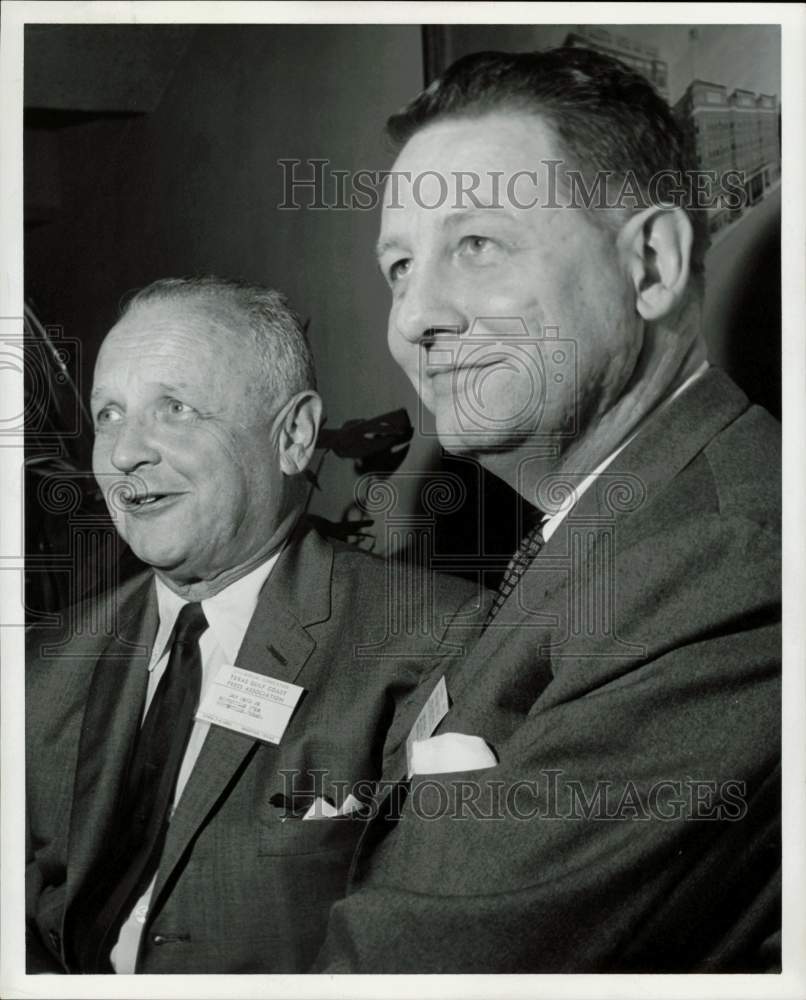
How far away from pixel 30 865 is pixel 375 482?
3.37 ft

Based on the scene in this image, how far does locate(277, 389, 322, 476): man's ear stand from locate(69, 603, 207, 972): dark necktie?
344 mm

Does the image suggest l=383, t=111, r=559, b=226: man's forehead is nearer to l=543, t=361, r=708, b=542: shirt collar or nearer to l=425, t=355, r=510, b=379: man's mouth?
l=425, t=355, r=510, b=379: man's mouth

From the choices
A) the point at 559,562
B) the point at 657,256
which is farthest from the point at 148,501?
the point at 657,256

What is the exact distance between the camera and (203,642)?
224cm

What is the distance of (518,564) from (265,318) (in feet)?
2.24

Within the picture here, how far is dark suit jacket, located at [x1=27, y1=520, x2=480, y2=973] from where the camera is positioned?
2.17 metres

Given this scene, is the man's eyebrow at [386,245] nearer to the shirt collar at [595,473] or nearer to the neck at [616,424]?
the neck at [616,424]

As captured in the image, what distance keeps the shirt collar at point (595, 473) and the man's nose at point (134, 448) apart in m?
0.77

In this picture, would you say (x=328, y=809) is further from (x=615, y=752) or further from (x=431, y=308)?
(x=431, y=308)

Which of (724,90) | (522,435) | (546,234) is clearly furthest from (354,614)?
(724,90)

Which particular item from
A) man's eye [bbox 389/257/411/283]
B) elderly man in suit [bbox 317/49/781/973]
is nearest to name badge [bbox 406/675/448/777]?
elderly man in suit [bbox 317/49/781/973]

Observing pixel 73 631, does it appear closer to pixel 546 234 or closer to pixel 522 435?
pixel 522 435

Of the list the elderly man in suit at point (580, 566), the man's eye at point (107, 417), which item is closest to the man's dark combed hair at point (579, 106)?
the elderly man in suit at point (580, 566)

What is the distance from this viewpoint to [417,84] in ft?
7.26
